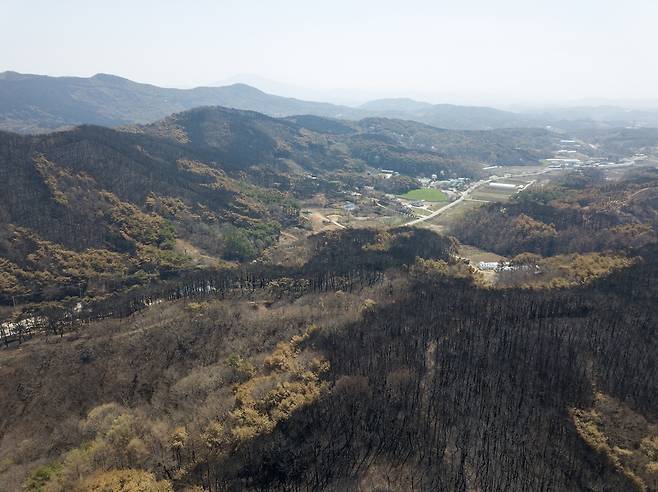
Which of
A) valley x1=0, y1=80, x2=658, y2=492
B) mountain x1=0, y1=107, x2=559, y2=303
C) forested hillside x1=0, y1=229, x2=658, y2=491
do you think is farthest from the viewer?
mountain x1=0, y1=107, x2=559, y2=303

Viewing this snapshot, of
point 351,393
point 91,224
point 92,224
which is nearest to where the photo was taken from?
point 351,393

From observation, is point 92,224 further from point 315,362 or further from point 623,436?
point 623,436

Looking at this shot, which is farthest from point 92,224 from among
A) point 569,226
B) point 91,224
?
point 569,226

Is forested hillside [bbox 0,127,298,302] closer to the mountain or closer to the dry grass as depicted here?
the mountain

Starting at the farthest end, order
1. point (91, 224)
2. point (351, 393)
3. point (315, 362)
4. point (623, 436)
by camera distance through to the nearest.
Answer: point (91, 224) < point (315, 362) < point (351, 393) < point (623, 436)

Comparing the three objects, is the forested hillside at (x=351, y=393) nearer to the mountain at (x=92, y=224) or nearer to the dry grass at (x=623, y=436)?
the dry grass at (x=623, y=436)

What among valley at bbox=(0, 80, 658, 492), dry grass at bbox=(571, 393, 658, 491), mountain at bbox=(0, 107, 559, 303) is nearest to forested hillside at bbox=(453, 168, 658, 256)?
valley at bbox=(0, 80, 658, 492)

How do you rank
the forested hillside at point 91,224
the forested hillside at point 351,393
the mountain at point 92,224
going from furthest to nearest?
the mountain at point 92,224 < the forested hillside at point 91,224 < the forested hillside at point 351,393

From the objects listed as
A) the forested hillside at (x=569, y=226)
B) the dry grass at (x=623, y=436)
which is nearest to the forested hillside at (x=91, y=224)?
the forested hillside at (x=569, y=226)

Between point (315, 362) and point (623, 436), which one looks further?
point (315, 362)

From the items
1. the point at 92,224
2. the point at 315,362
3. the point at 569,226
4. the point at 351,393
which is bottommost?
the point at 569,226

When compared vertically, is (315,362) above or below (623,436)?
above
